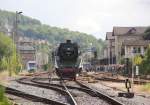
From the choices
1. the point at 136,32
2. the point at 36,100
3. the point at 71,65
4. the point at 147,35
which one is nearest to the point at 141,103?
the point at 36,100

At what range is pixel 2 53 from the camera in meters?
126

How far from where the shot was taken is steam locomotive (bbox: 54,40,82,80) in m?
44.9

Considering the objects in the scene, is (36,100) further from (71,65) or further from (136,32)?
(136,32)

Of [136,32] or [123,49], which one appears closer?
[123,49]

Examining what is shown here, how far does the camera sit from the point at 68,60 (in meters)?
45.6

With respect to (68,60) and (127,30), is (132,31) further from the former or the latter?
(68,60)

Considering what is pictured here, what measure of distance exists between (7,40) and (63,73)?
339ft

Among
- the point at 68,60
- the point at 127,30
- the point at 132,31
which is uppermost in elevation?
the point at 127,30

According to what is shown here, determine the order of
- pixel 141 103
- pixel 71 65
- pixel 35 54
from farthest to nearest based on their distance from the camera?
pixel 35 54 → pixel 71 65 → pixel 141 103

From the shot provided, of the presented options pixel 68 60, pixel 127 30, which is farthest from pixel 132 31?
pixel 68 60

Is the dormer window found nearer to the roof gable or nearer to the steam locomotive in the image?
the roof gable

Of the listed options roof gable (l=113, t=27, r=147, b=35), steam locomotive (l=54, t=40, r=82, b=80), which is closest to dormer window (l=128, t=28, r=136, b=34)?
roof gable (l=113, t=27, r=147, b=35)

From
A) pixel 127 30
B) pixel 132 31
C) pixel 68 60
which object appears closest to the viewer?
pixel 68 60

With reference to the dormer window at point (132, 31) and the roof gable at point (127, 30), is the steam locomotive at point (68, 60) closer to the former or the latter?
the roof gable at point (127, 30)
